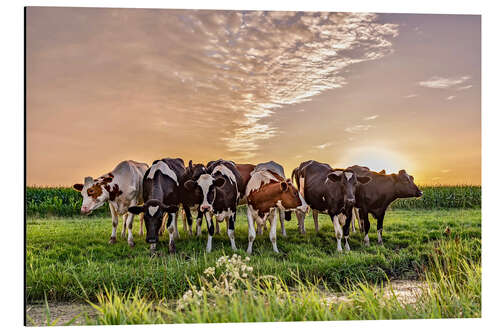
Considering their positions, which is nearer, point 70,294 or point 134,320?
point 134,320

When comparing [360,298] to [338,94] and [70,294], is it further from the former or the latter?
[70,294]

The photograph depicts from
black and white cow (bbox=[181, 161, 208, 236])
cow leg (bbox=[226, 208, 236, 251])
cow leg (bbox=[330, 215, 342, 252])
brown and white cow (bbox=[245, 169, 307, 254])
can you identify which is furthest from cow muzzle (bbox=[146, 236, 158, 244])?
cow leg (bbox=[330, 215, 342, 252])

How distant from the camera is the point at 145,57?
568cm

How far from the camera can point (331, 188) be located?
6.90 m

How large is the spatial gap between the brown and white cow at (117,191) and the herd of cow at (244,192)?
0.01m

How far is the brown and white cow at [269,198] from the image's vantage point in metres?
6.53

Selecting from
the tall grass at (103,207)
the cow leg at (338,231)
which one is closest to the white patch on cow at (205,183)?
the tall grass at (103,207)

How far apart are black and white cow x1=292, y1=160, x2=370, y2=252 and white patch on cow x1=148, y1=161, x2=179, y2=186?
1829mm

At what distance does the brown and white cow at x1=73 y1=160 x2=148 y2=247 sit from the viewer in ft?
20.9

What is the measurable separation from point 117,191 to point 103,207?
40cm

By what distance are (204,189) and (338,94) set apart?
230 centimetres

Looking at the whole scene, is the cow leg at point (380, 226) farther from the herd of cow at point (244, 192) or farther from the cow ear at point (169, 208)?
the cow ear at point (169, 208)
